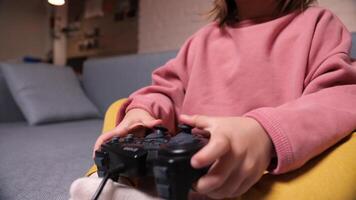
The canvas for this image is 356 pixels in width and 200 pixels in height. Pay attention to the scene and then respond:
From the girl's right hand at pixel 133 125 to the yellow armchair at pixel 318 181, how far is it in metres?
0.16

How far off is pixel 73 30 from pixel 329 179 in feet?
10.2

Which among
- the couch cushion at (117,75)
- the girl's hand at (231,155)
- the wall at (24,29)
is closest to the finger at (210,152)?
the girl's hand at (231,155)

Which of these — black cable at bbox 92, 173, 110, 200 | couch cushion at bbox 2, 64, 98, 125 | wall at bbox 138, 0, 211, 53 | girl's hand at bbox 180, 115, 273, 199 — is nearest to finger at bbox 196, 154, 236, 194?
girl's hand at bbox 180, 115, 273, 199

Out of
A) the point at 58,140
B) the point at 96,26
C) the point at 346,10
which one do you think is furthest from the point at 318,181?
the point at 96,26

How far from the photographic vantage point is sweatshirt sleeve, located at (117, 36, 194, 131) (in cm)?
52

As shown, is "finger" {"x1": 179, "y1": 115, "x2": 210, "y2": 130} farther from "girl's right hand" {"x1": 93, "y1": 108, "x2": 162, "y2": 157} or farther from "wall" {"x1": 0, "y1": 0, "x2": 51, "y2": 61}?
"wall" {"x1": 0, "y1": 0, "x2": 51, "y2": 61}

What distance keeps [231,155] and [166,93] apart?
338 millimetres

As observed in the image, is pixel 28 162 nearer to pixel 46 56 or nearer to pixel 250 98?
pixel 250 98

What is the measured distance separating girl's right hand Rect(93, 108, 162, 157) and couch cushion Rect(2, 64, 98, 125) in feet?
3.54

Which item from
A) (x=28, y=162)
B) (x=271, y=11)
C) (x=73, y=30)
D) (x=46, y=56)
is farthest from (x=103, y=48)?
(x=271, y=11)

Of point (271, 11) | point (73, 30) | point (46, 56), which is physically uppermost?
point (271, 11)

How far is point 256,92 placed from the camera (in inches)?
21.0

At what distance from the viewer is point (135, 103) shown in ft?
1.68

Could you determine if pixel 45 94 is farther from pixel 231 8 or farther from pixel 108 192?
pixel 108 192
